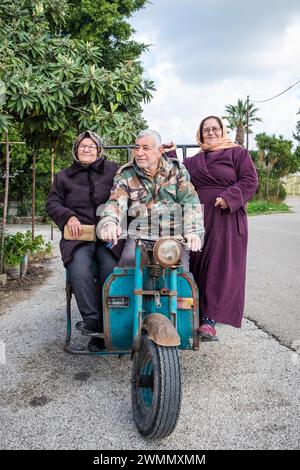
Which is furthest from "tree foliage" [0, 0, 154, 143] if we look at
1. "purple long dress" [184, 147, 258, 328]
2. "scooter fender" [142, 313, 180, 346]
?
"scooter fender" [142, 313, 180, 346]

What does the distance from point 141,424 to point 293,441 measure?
83 centimetres

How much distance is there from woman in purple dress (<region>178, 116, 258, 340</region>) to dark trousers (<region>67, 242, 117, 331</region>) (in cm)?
76

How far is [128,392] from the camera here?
3131 millimetres

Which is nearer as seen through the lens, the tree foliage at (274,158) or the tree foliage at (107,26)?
the tree foliage at (107,26)

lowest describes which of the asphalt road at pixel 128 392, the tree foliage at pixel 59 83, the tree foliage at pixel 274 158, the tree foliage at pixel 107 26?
the asphalt road at pixel 128 392

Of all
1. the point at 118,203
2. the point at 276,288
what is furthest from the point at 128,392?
the point at 276,288

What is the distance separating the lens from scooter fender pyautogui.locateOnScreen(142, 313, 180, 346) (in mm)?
2439

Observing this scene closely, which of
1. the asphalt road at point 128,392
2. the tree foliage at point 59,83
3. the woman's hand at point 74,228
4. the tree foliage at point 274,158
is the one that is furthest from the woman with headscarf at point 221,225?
the tree foliage at point 274,158

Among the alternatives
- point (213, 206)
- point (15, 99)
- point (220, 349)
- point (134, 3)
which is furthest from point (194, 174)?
point (134, 3)

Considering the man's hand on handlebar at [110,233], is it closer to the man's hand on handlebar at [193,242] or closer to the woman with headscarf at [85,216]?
the man's hand on handlebar at [193,242]

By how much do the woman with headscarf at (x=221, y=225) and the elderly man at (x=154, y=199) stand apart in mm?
401

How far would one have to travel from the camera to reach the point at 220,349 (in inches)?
158

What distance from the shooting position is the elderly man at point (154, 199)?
313cm

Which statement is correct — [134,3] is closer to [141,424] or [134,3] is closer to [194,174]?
[194,174]
